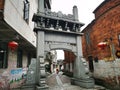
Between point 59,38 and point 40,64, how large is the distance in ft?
8.22

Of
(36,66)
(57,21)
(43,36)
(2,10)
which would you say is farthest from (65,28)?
(2,10)

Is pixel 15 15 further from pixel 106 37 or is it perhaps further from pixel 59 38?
pixel 106 37

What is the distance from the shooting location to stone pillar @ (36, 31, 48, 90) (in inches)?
252

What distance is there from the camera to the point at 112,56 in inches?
327

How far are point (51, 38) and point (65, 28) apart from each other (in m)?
1.46

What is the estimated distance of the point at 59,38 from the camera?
8289 millimetres

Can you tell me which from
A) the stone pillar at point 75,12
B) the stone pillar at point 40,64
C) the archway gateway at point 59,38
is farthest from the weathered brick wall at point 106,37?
the stone pillar at point 40,64

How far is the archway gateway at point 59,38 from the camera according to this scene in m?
7.28

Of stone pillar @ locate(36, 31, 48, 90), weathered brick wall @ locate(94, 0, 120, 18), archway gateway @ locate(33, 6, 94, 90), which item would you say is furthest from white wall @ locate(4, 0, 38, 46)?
weathered brick wall @ locate(94, 0, 120, 18)

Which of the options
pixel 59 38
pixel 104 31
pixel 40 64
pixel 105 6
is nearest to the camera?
pixel 40 64

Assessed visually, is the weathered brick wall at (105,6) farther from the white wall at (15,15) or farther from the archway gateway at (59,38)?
the white wall at (15,15)

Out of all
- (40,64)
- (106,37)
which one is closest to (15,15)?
(40,64)

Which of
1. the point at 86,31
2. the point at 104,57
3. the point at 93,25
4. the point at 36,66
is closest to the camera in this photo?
the point at 36,66

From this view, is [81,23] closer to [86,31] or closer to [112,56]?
[112,56]
